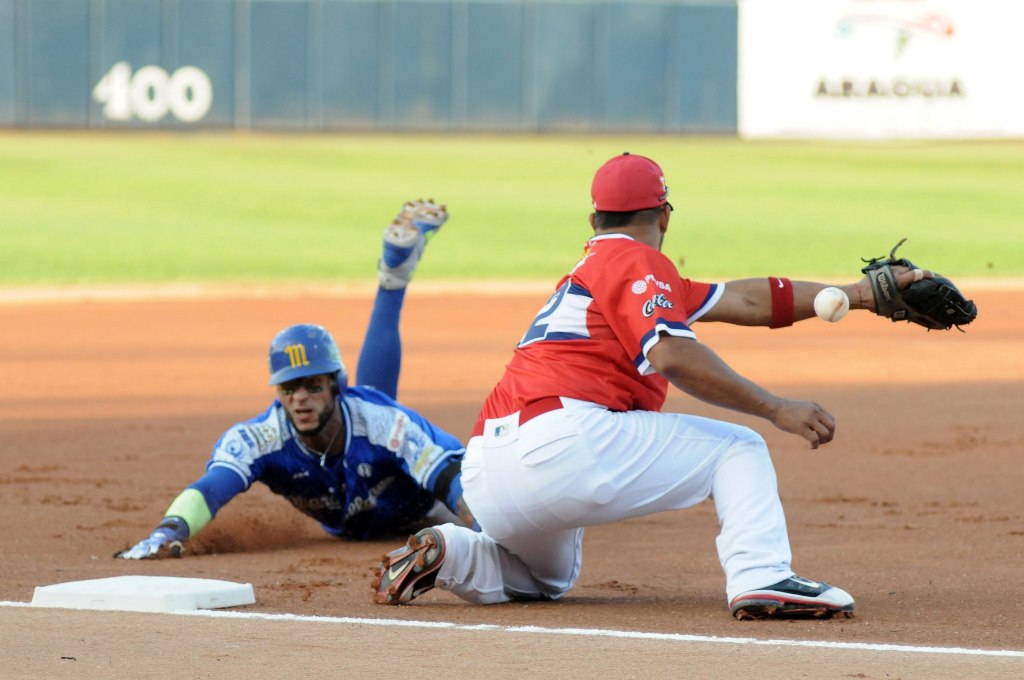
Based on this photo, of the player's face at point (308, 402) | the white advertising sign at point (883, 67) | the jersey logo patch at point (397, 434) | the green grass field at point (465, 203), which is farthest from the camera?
the white advertising sign at point (883, 67)

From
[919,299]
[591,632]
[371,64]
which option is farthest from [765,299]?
[371,64]

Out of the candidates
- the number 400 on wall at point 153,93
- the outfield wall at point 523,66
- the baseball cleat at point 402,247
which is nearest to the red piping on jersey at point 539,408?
the baseball cleat at point 402,247

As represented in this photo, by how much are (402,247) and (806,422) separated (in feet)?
13.1

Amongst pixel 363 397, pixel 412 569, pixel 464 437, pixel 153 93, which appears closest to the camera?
pixel 412 569

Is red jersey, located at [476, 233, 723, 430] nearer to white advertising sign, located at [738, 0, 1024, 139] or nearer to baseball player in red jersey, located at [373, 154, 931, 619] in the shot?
baseball player in red jersey, located at [373, 154, 931, 619]

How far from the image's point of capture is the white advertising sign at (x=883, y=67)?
28656 millimetres

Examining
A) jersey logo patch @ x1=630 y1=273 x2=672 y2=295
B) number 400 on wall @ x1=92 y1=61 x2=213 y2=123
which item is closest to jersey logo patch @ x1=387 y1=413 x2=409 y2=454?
jersey logo patch @ x1=630 y1=273 x2=672 y2=295

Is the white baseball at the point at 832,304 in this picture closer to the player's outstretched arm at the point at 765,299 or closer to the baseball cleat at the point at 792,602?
the player's outstretched arm at the point at 765,299

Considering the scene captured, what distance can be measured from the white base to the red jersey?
0.92m

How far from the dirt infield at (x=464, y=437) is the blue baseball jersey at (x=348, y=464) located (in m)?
0.24

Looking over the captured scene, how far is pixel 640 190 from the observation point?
15.8ft

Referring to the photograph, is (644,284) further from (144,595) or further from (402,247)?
(402,247)

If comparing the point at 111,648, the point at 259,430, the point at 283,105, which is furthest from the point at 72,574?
the point at 283,105

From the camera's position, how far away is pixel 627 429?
4711 millimetres
